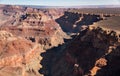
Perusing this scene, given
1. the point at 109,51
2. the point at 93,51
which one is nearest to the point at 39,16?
the point at 93,51

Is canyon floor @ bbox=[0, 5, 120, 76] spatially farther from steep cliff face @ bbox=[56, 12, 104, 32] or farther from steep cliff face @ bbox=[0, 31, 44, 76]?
steep cliff face @ bbox=[56, 12, 104, 32]

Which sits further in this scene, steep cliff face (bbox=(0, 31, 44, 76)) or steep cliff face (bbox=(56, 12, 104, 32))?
steep cliff face (bbox=(56, 12, 104, 32))

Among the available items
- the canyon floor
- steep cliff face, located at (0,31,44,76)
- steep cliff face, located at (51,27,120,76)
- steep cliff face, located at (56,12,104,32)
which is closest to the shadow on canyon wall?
the canyon floor

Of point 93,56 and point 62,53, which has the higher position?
point 93,56

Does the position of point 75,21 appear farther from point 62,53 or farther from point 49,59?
point 62,53

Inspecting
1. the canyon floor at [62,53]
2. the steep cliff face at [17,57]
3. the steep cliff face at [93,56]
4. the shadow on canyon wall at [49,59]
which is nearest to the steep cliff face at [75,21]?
the canyon floor at [62,53]

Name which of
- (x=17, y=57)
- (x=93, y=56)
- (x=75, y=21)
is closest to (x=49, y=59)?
(x=17, y=57)
